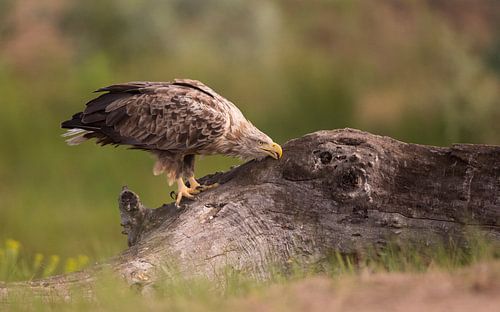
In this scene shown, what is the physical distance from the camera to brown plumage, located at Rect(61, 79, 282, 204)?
810 cm

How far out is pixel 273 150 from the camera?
7539 millimetres

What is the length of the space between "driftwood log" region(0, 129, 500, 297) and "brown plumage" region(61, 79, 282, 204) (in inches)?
35.1

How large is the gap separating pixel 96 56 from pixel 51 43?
303 centimetres

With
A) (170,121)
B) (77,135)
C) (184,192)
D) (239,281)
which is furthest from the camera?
(77,135)

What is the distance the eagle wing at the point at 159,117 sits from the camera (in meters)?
8.10

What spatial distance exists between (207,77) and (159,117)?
7708 millimetres

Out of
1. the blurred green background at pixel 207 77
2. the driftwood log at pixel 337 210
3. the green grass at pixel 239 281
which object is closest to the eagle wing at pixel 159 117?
the driftwood log at pixel 337 210

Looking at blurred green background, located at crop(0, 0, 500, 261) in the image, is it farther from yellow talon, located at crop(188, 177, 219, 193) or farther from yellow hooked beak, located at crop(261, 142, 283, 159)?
yellow hooked beak, located at crop(261, 142, 283, 159)

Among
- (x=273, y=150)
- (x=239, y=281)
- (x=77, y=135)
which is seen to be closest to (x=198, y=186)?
(x=273, y=150)

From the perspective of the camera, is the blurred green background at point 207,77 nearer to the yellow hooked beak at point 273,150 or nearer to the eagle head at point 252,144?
the eagle head at point 252,144

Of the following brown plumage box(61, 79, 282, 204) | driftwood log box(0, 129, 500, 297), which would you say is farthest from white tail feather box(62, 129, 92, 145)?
A: driftwood log box(0, 129, 500, 297)

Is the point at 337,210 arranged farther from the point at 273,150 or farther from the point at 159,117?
the point at 159,117

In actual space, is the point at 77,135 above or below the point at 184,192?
above

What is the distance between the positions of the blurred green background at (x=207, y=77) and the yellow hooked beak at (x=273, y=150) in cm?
397
